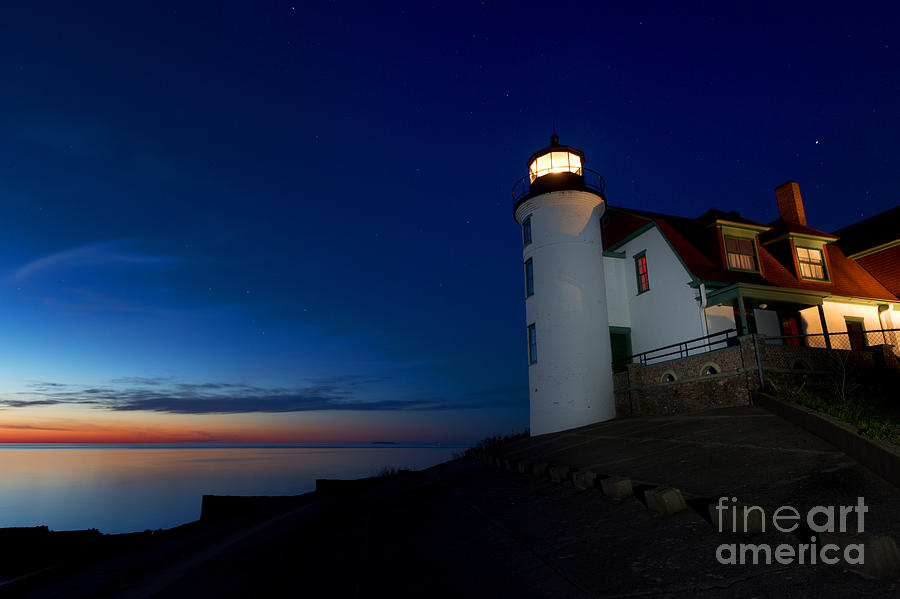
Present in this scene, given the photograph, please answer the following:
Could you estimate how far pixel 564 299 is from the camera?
22.0 metres

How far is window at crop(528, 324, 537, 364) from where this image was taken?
2264 centimetres

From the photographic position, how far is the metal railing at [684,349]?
17.8 meters

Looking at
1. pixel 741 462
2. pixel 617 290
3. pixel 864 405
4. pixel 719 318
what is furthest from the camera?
pixel 617 290

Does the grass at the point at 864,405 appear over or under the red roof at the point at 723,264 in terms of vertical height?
under

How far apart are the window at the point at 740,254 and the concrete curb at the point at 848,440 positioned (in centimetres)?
1030

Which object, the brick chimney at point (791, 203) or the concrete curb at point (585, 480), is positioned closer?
the concrete curb at point (585, 480)

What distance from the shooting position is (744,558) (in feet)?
15.2

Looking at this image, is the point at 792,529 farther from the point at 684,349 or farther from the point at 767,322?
the point at 767,322

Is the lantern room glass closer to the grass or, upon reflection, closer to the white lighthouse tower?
the white lighthouse tower

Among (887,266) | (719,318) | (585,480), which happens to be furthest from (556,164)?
(585,480)

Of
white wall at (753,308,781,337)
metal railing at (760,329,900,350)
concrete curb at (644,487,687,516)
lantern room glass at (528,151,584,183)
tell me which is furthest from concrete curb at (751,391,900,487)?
lantern room glass at (528,151,584,183)

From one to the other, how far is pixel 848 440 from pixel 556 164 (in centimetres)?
1890

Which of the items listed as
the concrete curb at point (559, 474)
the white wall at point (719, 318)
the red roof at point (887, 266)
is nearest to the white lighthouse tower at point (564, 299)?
the white wall at point (719, 318)

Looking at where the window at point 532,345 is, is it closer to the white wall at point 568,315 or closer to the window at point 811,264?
the white wall at point 568,315
